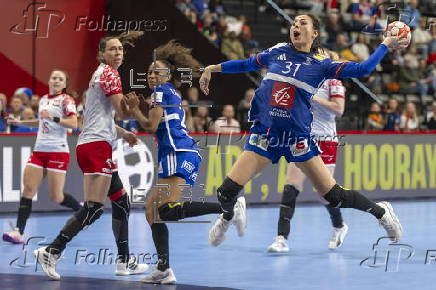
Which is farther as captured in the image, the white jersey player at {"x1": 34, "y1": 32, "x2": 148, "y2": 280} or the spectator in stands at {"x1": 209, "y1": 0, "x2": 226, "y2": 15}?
the spectator in stands at {"x1": 209, "y1": 0, "x2": 226, "y2": 15}

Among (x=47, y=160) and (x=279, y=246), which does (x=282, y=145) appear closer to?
(x=279, y=246)

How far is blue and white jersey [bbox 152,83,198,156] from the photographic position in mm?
8320

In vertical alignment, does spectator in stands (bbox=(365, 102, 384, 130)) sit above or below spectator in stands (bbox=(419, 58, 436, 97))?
below

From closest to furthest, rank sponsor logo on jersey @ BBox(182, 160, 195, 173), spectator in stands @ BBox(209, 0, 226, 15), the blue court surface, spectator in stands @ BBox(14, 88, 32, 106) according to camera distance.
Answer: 1. the blue court surface
2. sponsor logo on jersey @ BBox(182, 160, 195, 173)
3. spectator in stands @ BBox(14, 88, 32, 106)
4. spectator in stands @ BBox(209, 0, 226, 15)

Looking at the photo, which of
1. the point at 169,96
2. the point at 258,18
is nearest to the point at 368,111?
the point at 258,18

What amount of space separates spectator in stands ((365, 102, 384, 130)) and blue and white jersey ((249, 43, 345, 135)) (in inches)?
433

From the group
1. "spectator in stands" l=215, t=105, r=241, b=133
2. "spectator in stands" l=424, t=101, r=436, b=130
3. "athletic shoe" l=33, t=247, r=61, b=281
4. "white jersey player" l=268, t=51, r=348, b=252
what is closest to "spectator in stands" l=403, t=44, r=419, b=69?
"spectator in stands" l=424, t=101, r=436, b=130

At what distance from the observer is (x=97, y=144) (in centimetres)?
852

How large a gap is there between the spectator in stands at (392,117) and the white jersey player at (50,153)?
8.69 m

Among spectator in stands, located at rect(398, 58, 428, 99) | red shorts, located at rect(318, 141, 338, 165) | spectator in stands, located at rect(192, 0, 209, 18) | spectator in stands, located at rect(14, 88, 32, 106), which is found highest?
spectator in stands, located at rect(192, 0, 209, 18)

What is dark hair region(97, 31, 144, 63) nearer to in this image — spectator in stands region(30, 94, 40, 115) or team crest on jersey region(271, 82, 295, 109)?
team crest on jersey region(271, 82, 295, 109)

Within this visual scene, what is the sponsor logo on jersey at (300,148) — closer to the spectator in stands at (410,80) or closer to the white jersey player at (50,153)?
the white jersey player at (50,153)

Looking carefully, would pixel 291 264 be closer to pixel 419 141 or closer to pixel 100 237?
pixel 100 237

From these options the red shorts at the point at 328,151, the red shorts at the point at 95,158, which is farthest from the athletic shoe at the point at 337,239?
the red shorts at the point at 95,158
